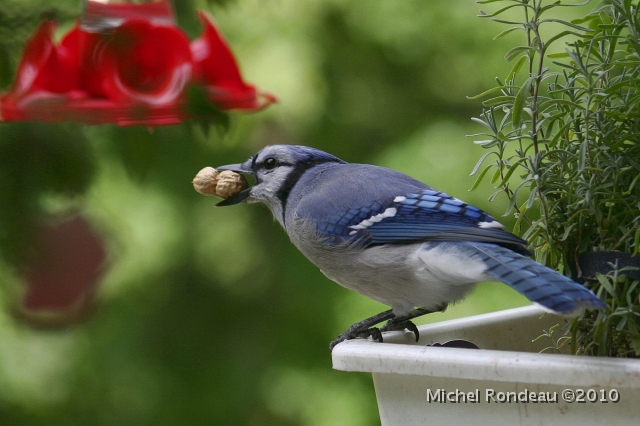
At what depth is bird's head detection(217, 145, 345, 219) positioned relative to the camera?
1.42 metres

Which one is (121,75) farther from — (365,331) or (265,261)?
(265,261)

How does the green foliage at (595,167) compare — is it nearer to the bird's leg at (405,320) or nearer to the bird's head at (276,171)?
the bird's leg at (405,320)

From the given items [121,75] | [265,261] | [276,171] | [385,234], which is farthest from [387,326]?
[265,261]

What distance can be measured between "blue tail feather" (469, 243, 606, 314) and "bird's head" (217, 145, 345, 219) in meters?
0.49

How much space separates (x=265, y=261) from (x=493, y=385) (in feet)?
4.39

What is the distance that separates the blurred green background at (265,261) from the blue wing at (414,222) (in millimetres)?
701

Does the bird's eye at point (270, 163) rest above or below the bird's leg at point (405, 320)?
above

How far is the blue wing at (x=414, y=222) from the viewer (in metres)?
1.08

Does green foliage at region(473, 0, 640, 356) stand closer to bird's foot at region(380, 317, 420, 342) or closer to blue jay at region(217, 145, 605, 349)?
blue jay at region(217, 145, 605, 349)

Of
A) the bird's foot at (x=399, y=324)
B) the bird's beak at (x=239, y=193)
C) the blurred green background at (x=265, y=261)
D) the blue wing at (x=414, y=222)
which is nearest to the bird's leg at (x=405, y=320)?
the bird's foot at (x=399, y=324)

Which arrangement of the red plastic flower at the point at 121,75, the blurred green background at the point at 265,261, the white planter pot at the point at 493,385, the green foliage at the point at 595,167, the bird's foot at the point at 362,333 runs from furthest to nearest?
the blurred green background at the point at 265,261 < the bird's foot at the point at 362,333 < the red plastic flower at the point at 121,75 < the green foliage at the point at 595,167 < the white planter pot at the point at 493,385

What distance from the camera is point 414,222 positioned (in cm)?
116

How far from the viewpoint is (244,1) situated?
109cm

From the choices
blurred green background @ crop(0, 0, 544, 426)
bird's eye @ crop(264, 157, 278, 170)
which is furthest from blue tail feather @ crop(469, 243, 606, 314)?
blurred green background @ crop(0, 0, 544, 426)
